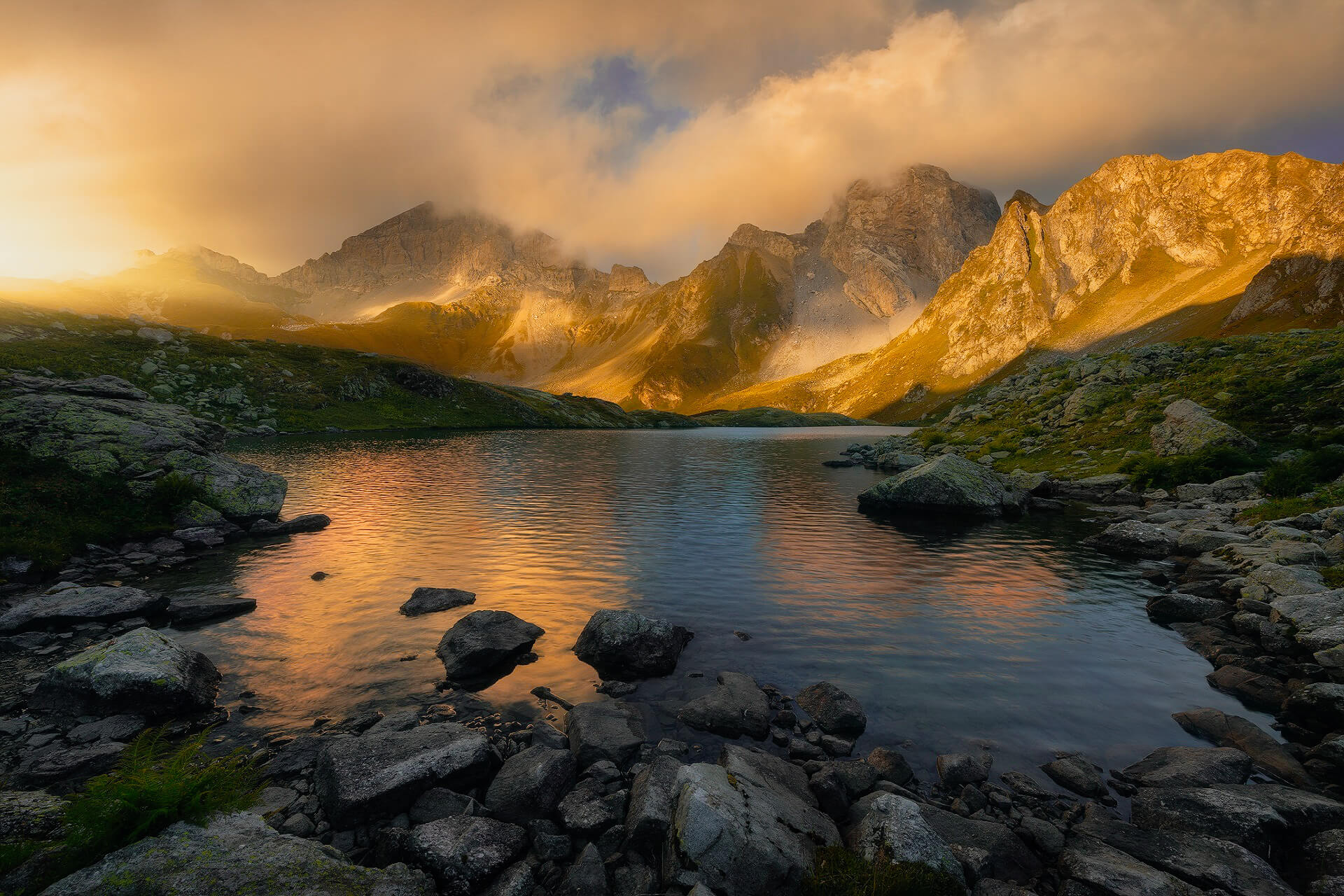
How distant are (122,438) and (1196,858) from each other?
51651mm

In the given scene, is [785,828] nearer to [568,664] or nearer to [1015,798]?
[1015,798]

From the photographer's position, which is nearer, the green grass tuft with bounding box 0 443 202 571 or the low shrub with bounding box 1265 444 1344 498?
the green grass tuft with bounding box 0 443 202 571

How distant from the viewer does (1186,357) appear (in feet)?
212

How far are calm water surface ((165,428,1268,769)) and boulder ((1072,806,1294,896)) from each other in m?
3.28

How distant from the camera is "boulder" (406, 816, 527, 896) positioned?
960cm

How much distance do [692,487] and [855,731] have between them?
4972cm

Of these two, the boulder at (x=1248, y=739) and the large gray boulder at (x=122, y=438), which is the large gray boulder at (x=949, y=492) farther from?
the large gray boulder at (x=122, y=438)

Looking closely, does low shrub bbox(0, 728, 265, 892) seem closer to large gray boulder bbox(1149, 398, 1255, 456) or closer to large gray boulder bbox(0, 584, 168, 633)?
large gray boulder bbox(0, 584, 168, 633)

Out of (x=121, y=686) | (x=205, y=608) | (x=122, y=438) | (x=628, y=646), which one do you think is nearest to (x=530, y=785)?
(x=628, y=646)

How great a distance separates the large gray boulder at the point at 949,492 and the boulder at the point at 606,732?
38.1m

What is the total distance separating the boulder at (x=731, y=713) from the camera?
15.2 m

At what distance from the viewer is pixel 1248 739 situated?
14453 mm

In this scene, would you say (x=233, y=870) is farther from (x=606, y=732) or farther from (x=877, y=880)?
(x=877, y=880)

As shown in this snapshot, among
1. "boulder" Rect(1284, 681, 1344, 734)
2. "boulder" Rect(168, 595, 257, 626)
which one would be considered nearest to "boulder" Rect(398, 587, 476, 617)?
"boulder" Rect(168, 595, 257, 626)
